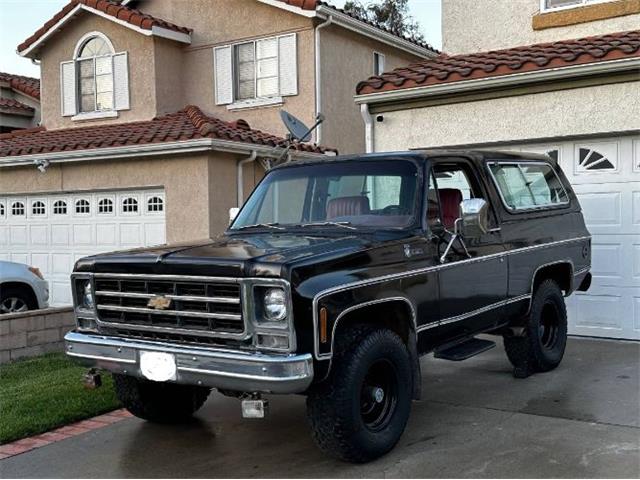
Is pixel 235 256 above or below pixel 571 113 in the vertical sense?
below

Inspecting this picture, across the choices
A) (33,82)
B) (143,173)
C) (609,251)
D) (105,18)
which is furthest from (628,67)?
(33,82)

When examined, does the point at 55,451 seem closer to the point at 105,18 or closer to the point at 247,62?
the point at 247,62

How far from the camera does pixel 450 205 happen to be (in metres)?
6.57

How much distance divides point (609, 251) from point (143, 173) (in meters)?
Result: 7.68

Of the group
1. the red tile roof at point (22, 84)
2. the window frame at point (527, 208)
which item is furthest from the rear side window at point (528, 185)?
the red tile roof at point (22, 84)

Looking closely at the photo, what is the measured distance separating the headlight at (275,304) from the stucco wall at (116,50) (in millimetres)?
11502

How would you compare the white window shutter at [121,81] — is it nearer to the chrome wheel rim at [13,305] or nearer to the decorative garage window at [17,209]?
the decorative garage window at [17,209]

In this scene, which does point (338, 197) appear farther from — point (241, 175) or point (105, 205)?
point (105, 205)

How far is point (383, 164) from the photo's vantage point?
6.23 meters

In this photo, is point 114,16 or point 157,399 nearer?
point 157,399

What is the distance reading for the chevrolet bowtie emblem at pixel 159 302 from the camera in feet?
16.7

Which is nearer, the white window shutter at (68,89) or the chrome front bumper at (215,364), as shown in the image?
the chrome front bumper at (215,364)

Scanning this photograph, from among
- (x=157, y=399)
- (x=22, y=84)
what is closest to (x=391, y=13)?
(x=22, y=84)

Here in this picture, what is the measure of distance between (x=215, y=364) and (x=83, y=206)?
10.2 meters
